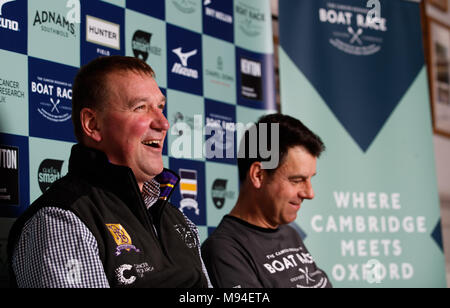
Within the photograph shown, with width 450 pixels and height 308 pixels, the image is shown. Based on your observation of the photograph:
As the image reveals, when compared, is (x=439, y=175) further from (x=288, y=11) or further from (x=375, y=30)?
(x=288, y=11)

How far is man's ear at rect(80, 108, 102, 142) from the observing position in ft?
5.15

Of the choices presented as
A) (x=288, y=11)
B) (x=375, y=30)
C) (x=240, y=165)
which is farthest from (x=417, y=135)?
(x=240, y=165)

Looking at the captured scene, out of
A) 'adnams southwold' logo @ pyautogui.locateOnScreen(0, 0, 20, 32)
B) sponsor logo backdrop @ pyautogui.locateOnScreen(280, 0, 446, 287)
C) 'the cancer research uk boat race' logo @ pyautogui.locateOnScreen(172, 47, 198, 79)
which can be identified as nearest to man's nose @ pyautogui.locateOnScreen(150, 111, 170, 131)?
'adnams southwold' logo @ pyautogui.locateOnScreen(0, 0, 20, 32)

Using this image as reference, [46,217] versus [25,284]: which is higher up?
[46,217]

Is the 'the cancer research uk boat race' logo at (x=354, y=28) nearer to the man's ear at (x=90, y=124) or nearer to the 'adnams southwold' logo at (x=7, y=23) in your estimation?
the 'adnams southwold' logo at (x=7, y=23)

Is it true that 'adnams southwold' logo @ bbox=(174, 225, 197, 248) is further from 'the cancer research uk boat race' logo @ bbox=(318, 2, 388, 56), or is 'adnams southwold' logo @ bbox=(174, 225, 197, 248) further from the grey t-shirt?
'the cancer research uk boat race' logo @ bbox=(318, 2, 388, 56)

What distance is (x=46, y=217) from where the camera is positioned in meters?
1.32

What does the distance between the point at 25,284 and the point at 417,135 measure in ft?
7.46

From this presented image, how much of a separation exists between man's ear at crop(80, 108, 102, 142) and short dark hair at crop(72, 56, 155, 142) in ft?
0.04

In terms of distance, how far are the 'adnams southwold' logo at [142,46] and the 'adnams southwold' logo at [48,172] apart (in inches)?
21.1

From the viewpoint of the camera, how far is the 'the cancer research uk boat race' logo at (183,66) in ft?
7.84

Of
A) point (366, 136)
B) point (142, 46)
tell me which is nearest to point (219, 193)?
point (142, 46)

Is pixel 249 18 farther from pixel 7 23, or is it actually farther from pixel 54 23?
pixel 7 23

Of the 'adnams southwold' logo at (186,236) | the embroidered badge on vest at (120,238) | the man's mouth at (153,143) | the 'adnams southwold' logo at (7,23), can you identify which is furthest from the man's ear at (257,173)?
the 'adnams southwold' logo at (7,23)
